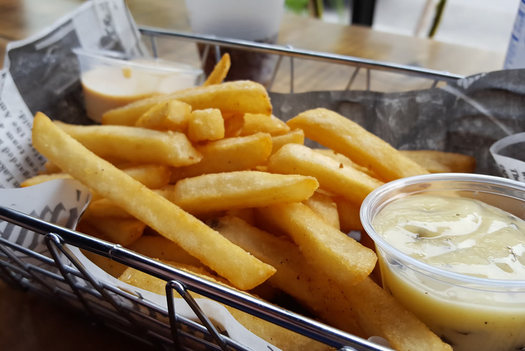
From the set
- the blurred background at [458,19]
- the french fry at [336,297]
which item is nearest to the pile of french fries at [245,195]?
the french fry at [336,297]

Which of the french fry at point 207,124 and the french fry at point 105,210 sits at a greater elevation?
the french fry at point 207,124

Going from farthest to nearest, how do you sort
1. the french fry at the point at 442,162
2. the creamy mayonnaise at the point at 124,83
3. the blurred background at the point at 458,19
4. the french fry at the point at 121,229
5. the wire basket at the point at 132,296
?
the blurred background at the point at 458,19 < the creamy mayonnaise at the point at 124,83 < the french fry at the point at 442,162 < the french fry at the point at 121,229 < the wire basket at the point at 132,296

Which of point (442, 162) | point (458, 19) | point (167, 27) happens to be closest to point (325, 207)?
point (442, 162)

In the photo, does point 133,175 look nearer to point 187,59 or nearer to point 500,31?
point 187,59

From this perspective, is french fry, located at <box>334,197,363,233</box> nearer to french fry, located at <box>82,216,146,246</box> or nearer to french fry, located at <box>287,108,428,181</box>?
french fry, located at <box>287,108,428,181</box>

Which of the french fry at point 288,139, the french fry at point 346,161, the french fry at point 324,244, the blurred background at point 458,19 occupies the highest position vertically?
the french fry at point 288,139

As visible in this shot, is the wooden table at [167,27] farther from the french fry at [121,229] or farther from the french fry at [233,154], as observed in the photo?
the french fry at [233,154]

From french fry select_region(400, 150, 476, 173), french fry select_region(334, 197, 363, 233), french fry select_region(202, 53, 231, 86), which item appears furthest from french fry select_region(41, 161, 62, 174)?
french fry select_region(400, 150, 476, 173)

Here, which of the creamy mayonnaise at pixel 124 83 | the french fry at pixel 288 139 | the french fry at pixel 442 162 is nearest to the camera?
the french fry at pixel 288 139
